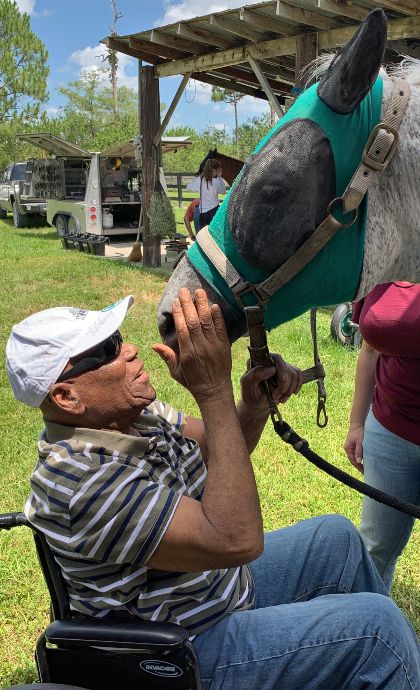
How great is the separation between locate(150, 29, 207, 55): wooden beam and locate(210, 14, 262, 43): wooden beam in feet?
4.05

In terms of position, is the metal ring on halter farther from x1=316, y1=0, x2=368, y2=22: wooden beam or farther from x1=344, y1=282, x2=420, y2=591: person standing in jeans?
x1=316, y1=0, x2=368, y2=22: wooden beam

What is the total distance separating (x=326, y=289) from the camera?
4.91 feet

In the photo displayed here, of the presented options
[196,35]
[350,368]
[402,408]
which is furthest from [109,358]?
[196,35]

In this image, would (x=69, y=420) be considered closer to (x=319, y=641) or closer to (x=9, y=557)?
(x=319, y=641)

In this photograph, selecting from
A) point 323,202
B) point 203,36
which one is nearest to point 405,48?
point 203,36

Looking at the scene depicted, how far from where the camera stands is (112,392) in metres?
1.67

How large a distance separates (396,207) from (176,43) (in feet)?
28.0

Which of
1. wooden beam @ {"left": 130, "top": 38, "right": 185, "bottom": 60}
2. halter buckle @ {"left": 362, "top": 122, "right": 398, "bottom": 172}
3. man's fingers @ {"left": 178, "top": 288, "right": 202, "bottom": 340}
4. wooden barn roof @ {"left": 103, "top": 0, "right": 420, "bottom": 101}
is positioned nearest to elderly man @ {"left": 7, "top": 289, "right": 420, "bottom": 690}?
man's fingers @ {"left": 178, "top": 288, "right": 202, "bottom": 340}

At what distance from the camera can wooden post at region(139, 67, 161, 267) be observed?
1009cm

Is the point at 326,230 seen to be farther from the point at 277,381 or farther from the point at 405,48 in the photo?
the point at 405,48

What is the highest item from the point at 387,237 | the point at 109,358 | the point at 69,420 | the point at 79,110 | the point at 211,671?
the point at 79,110

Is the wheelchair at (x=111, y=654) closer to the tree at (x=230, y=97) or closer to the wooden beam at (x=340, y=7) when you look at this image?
the wooden beam at (x=340, y=7)

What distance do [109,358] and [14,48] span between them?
3982 cm

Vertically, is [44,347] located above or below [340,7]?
below
